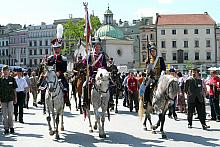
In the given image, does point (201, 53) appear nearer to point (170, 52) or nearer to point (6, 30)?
point (170, 52)

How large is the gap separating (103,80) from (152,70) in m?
2.09

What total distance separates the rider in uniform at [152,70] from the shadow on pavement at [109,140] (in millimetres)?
1574

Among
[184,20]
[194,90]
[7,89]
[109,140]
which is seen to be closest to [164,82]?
[194,90]

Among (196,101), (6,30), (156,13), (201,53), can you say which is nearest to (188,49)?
(201,53)

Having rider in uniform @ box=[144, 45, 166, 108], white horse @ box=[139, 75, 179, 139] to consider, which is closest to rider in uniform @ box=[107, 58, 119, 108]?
rider in uniform @ box=[144, 45, 166, 108]

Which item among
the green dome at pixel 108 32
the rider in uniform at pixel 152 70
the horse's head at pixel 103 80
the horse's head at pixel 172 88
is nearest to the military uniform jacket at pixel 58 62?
the horse's head at pixel 103 80

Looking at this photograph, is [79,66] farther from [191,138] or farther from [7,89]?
[191,138]

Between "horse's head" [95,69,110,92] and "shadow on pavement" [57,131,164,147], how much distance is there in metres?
1.53

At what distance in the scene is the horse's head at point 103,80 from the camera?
12.3 metres

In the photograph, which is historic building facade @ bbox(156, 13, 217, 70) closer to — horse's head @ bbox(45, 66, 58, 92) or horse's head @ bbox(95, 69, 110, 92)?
horse's head @ bbox(95, 69, 110, 92)

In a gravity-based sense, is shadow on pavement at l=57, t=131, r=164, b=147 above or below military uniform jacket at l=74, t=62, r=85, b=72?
below

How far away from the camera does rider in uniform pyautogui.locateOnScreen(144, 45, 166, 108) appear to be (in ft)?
44.9

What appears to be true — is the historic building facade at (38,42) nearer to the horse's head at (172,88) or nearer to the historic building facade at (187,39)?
the historic building facade at (187,39)

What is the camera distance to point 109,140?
1227cm
